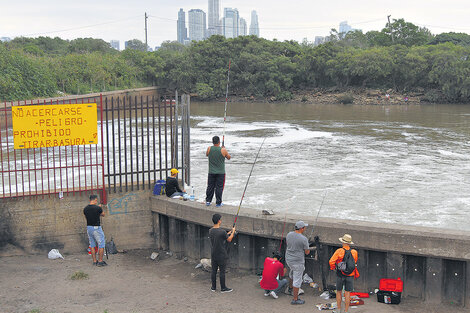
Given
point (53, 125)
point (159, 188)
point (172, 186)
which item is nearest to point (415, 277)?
point (172, 186)

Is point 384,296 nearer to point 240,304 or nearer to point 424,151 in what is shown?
point 240,304

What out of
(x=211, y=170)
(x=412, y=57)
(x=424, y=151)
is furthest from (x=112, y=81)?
(x=211, y=170)

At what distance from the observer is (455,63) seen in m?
55.2

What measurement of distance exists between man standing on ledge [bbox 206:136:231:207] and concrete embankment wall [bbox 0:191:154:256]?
153 cm

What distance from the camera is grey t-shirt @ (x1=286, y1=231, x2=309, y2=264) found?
321 inches

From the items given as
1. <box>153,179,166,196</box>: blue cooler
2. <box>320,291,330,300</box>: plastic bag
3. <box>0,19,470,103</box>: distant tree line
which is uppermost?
<box>0,19,470,103</box>: distant tree line

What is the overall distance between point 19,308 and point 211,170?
403 centimetres

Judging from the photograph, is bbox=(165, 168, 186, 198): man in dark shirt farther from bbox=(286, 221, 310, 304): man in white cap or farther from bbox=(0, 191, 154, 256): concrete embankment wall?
bbox=(286, 221, 310, 304): man in white cap

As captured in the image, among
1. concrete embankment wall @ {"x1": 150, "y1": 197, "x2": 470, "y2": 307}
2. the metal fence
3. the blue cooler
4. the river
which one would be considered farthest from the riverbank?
concrete embankment wall @ {"x1": 150, "y1": 197, "x2": 470, "y2": 307}

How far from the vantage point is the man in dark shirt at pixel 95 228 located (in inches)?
385

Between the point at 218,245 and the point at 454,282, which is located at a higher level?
the point at 218,245

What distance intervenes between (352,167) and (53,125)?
13.1m

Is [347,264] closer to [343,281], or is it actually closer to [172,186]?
[343,281]

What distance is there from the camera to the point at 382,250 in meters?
8.42
